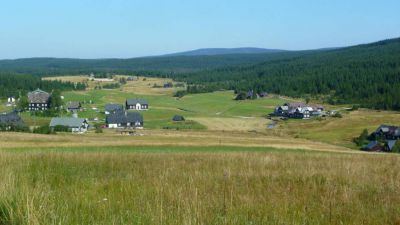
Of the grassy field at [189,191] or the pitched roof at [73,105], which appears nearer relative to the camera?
the grassy field at [189,191]

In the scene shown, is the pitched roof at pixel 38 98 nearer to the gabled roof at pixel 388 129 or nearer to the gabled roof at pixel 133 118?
the gabled roof at pixel 133 118

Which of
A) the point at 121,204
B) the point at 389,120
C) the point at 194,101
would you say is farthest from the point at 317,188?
the point at 194,101

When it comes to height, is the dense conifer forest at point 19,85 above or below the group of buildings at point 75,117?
above

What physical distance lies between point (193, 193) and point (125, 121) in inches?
2882

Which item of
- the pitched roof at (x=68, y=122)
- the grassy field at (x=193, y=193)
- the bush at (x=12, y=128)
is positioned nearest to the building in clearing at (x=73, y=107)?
the pitched roof at (x=68, y=122)

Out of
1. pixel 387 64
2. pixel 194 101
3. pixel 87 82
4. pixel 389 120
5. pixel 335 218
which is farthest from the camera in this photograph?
pixel 87 82

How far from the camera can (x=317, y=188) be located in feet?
28.7

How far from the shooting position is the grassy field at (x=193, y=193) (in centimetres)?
574

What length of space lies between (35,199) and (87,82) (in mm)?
189119

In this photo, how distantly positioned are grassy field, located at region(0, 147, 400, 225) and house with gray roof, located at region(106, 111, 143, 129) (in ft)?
221

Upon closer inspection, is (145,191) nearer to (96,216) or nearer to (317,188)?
(96,216)

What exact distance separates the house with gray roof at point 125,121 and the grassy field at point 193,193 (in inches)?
2651

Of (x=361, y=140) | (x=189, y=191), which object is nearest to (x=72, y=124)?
(x=361, y=140)

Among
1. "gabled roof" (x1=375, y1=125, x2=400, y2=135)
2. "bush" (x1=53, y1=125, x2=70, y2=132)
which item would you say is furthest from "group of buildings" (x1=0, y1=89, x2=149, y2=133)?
"gabled roof" (x1=375, y1=125, x2=400, y2=135)
